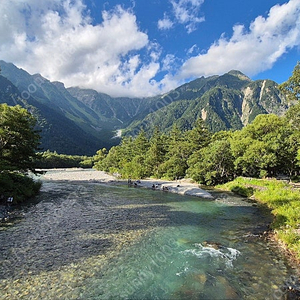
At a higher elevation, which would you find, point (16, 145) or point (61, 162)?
point (16, 145)

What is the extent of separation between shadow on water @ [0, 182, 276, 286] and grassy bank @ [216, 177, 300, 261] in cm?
185

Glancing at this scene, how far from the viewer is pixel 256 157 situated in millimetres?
42469

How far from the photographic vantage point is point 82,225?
17516mm

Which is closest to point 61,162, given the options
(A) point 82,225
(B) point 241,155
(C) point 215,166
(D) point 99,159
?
(D) point 99,159

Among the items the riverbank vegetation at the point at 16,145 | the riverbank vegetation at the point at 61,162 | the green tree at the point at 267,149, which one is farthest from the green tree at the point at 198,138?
the riverbank vegetation at the point at 61,162

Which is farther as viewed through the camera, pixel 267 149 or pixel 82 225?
pixel 267 149

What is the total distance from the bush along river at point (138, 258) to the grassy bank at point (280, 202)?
1.17m

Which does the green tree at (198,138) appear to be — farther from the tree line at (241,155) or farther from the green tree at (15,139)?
the green tree at (15,139)

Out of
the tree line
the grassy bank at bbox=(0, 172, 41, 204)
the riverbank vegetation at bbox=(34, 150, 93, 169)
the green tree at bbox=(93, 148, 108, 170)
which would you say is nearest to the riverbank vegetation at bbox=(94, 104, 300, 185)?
the tree line

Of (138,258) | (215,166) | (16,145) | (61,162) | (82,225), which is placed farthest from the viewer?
(61,162)

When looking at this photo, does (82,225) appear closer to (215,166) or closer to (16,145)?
(16,145)

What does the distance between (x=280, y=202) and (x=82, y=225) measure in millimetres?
22040

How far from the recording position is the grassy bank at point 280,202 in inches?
544

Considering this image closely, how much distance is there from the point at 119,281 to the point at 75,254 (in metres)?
3.82
